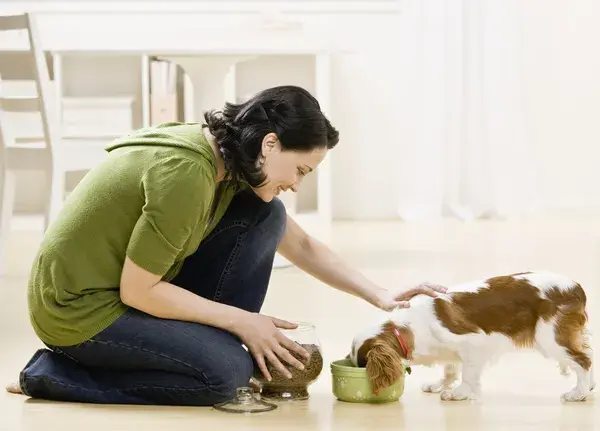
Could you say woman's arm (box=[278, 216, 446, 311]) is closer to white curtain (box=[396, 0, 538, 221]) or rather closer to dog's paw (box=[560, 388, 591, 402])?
dog's paw (box=[560, 388, 591, 402])

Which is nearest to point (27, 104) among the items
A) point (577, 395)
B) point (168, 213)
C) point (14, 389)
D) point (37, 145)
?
point (37, 145)

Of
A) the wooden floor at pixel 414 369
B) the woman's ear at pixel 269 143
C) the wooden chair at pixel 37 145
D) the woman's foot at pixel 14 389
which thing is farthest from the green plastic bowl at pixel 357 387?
the wooden chair at pixel 37 145

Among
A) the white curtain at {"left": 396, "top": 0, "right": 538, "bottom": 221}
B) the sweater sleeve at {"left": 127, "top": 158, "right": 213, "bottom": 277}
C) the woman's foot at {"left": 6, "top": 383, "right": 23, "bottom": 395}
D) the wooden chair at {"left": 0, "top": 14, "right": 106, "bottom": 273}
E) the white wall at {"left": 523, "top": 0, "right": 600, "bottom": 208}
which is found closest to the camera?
the sweater sleeve at {"left": 127, "top": 158, "right": 213, "bottom": 277}

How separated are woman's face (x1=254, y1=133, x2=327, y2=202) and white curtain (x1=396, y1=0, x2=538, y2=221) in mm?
3960

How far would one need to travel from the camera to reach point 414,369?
7.49ft

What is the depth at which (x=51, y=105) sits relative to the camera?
368 cm

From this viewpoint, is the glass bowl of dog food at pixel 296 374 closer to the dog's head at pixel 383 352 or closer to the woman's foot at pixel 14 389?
the dog's head at pixel 383 352

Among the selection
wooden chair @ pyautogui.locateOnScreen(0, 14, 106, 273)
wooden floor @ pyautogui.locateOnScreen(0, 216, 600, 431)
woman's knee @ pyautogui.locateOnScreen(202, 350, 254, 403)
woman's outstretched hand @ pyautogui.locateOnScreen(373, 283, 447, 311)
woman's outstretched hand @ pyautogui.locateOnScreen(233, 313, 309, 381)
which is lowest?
wooden floor @ pyautogui.locateOnScreen(0, 216, 600, 431)

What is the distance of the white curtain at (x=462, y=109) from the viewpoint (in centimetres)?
571

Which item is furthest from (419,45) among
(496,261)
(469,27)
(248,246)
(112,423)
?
(112,423)

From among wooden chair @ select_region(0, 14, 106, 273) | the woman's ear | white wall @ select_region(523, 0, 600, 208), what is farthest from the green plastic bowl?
white wall @ select_region(523, 0, 600, 208)

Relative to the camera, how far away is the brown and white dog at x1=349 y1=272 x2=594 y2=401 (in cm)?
192

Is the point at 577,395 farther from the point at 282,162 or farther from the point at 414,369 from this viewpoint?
the point at 282,162

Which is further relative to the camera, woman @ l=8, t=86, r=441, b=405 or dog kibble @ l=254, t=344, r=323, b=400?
dog kibble @ l=254, t=344, r=323, b=400
